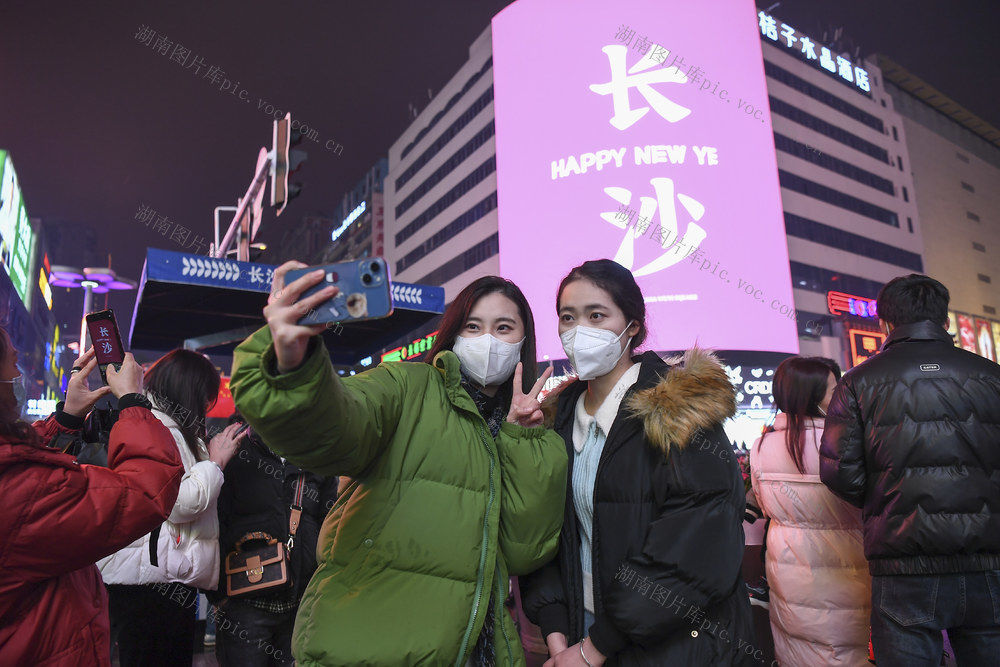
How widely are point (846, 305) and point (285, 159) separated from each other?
25138 millimetres

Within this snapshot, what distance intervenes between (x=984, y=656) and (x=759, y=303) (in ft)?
65.6

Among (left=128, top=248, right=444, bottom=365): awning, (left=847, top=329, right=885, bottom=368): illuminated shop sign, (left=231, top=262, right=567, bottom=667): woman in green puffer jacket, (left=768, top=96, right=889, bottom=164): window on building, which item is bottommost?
(left=231, top=262, right=567, bottom=667): woman in green puffer jacket

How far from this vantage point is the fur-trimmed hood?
1.88 metres

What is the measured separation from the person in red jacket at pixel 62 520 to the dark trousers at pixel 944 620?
266 cm

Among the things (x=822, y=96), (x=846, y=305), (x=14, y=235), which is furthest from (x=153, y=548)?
(x=822, y=96)

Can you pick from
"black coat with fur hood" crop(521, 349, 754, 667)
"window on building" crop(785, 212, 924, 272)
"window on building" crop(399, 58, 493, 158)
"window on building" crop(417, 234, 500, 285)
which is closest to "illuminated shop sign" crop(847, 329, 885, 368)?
"window on building" crop(785, 212, 924, 272)

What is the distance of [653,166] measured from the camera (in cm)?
2134

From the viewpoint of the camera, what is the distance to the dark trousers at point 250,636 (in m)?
2.94

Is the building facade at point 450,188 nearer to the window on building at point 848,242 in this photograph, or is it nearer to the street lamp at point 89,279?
the window on building at point 848,242

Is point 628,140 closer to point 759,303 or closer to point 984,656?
point 759,303

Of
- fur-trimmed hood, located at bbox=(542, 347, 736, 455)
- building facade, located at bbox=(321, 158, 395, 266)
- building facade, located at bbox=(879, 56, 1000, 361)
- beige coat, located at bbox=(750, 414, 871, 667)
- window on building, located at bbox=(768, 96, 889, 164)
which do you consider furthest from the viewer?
building facade, located at bbox=(321, 158, 395, 266)

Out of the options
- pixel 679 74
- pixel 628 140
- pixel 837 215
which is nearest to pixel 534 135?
pixel 628 140

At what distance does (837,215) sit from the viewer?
34.4m

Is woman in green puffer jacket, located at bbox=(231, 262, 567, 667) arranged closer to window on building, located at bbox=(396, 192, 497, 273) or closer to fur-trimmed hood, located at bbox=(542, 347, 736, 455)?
fur-trimmed hood, located at bbox=(542, 347, 736, 455)
